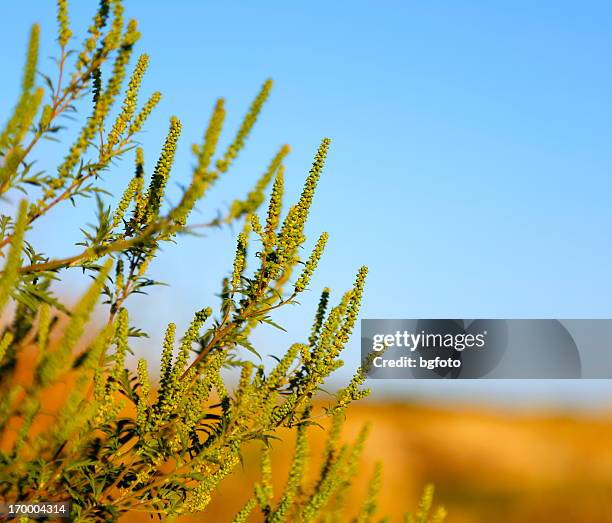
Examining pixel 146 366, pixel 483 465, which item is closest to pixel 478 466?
pixel 483 465

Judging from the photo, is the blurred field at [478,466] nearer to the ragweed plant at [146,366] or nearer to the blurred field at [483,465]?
the blurred field at [483,465]

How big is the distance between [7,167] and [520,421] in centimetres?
1928

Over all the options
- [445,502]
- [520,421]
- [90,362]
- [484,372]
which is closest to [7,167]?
[90,362]

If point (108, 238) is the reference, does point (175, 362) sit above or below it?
below

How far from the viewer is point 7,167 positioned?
2889 mm

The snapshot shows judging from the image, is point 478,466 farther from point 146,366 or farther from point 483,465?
point 146,366

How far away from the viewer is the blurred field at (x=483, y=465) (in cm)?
1334

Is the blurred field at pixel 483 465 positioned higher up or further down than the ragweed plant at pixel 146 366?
higher up

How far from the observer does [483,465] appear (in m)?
17.4

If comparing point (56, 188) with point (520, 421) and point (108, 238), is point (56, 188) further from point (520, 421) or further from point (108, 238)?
point (520, 421)

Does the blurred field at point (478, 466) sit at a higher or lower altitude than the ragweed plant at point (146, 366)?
higher

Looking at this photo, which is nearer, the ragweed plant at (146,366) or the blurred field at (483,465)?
the ragweed plant at (146,366)

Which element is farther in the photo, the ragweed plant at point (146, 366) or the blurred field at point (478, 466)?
the blurred field at point (478, 466)

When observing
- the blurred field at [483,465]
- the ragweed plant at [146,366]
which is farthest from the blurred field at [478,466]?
the ragweed plant at [146,366]
